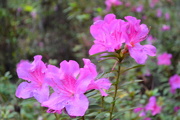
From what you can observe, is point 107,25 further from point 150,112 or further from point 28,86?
point 150,112

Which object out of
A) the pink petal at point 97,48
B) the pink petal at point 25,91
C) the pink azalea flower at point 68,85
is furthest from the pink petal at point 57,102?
the pink petal at point 97,48

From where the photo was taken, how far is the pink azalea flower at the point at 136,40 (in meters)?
0.88

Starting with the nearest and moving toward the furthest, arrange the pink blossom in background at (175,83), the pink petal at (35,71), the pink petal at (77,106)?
the pink petal at (77,106), the pink petal at (35,71), the pink blossom in background at (175,83)

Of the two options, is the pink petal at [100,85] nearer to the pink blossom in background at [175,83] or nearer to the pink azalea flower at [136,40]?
the pink azalea flower at [136,40]

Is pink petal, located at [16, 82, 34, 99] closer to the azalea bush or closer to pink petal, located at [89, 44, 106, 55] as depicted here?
the azalea bush

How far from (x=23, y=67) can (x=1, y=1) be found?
391cm

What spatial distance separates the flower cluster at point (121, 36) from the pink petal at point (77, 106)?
22 cm

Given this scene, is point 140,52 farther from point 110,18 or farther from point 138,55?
point 110,18

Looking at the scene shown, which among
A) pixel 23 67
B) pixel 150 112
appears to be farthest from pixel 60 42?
pixel 23 67

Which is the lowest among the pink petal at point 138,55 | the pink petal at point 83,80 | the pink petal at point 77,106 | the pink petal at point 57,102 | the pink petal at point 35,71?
the pink petal at point 77,106

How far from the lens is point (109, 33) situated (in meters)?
0.88

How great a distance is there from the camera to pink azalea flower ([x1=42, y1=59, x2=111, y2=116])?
2.50 ft

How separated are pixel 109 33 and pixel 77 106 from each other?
291 mm

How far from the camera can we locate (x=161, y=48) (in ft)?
10.2
